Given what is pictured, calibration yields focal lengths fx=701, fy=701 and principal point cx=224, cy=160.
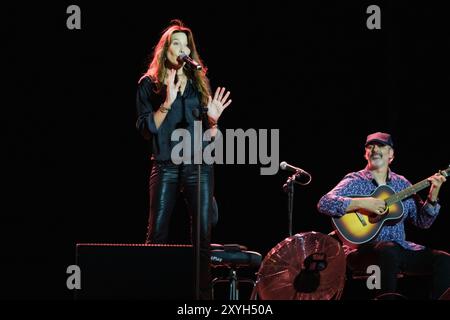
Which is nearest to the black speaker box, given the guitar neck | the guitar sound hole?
the guitar sound hole

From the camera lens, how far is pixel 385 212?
16.3 ft

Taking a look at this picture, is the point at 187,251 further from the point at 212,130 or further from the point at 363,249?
the point at 363,249

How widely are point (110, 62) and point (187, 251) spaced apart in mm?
2600

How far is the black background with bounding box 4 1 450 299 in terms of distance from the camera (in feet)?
17.2

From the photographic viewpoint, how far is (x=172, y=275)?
10.5 feet

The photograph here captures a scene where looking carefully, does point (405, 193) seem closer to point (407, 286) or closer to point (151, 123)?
point (407, 286)

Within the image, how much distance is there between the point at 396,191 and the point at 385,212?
246 millimetres

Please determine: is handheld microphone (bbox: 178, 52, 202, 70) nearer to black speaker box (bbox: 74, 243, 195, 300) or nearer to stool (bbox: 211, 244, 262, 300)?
black speaker box (bbox: 74, 243, 195, 300)

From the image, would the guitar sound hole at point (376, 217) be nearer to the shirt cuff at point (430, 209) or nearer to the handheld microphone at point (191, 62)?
the shirt cuff at point (430, 209)

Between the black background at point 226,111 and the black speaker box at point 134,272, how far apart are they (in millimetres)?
2156

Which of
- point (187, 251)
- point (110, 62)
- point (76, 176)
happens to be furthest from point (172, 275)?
point (110, 62)

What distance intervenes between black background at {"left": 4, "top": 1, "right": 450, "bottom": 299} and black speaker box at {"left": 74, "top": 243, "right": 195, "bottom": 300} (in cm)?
216

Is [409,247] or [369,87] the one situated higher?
[369,87]

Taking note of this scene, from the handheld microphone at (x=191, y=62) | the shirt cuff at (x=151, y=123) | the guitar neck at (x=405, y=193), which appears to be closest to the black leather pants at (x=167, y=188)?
the shirt cuff at (x=151, y=123)
